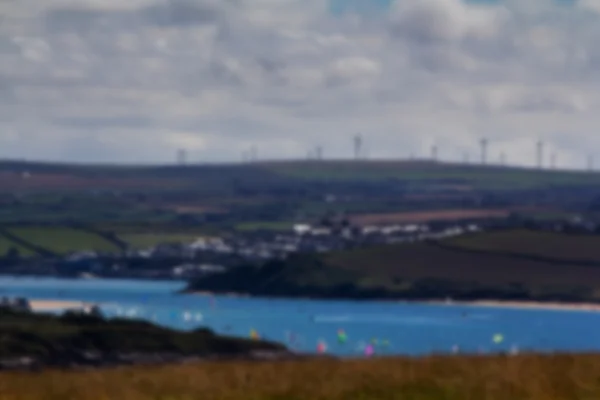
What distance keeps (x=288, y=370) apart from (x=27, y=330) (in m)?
64.3

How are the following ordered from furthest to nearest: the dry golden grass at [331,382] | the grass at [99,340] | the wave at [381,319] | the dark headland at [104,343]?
1. the wave at [381,319]
2. the grass at [99,340]
3. the dark headland at [104,343]
4. the dry golden grass at [331,382]

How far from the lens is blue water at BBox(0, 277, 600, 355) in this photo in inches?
4759

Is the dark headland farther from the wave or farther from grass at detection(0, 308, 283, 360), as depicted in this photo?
the wave

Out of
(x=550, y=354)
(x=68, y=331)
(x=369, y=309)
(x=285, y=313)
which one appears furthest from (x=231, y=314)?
(x=550, y=354)

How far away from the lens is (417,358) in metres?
21.2

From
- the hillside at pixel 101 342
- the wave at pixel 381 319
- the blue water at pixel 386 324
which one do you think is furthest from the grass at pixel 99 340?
the wave at pixel 381 319

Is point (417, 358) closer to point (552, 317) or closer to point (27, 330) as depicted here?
point (27, 330)

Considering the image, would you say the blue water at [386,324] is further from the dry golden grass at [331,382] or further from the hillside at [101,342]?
the dry golden grass at [331,382]

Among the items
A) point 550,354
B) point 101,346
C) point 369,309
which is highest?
point 550,354

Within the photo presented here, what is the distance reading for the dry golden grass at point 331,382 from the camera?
55.1 feet

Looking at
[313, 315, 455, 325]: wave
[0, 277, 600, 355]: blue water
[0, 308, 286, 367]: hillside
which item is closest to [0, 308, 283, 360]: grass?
[0, 308, 286, 367]: hillside

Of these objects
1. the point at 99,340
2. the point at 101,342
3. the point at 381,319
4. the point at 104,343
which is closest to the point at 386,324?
the point at 381,319

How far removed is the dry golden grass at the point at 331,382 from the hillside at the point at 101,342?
4782cm

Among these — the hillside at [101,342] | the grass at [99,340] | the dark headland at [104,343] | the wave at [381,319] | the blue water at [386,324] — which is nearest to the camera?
the dark headland at [104,343]
